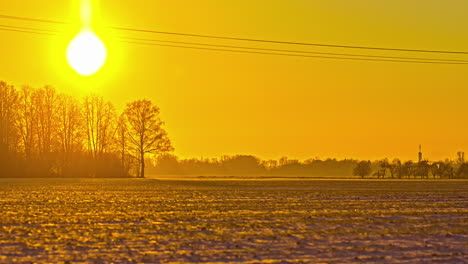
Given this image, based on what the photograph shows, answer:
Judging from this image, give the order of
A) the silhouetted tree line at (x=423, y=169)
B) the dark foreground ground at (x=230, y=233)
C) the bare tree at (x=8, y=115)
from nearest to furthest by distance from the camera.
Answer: the dark foreground ground at (x=230, y=233)
the bare tree at (x=8, y=115)
the silhouetted tree line at (x=423, y=169)

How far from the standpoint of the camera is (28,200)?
3891 centimetres

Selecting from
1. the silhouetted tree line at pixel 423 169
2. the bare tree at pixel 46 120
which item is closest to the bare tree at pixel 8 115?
the bare tree at pixel 46 120

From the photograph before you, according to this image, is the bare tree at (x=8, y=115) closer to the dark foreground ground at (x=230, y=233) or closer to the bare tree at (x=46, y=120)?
the bare tree at (x=46, y=120)

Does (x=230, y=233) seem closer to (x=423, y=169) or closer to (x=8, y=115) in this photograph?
(x=8, y=115)

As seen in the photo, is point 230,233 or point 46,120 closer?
point 230,233

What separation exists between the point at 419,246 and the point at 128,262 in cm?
922

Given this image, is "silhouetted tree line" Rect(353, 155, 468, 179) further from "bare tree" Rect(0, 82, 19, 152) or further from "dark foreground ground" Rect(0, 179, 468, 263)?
"dark foreground ground" Rect(0, 179, 468, 263)

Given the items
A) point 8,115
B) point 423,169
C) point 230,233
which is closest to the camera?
point 230,233

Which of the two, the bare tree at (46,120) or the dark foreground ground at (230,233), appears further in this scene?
the bare tree at (46,120)

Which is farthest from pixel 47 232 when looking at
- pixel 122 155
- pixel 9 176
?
pixel 122 155

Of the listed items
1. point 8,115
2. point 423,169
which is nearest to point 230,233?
point 8,115

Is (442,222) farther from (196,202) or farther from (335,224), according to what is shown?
(196,202)

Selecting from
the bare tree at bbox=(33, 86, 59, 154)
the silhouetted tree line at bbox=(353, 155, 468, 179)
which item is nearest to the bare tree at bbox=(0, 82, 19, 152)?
the bare tree at bbox=(33, 86, 59, 154)

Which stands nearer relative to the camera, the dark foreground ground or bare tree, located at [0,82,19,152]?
the dark foreground ground
